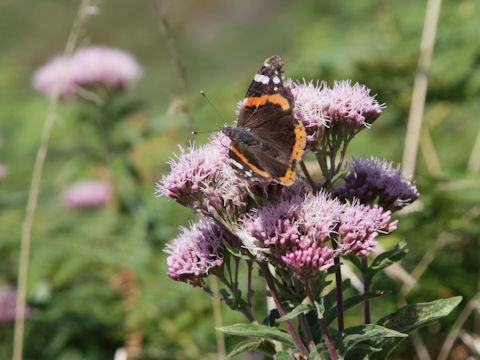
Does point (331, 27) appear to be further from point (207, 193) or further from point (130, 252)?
point (207, 193)

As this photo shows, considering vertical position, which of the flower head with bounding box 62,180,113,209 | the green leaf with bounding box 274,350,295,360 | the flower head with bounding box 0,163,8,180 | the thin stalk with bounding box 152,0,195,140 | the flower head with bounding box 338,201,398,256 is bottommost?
the green leaf with bounding box 274,350,295,360

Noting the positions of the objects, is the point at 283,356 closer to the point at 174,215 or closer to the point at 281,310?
the point at 281,310

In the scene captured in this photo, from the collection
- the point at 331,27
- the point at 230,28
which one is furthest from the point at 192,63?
the point at 331,27

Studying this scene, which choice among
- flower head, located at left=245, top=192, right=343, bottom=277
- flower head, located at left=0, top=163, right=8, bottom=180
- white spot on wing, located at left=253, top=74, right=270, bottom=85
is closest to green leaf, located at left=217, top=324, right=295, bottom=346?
flower head, located at left=245, top=192, right=343, bottom=277

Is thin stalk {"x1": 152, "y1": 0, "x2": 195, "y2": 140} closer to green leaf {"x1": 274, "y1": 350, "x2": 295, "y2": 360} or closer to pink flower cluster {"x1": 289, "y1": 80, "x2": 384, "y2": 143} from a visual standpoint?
pink flower cluster {"x1": 289, "y1": 80, "x2": 384, "y2": 143}

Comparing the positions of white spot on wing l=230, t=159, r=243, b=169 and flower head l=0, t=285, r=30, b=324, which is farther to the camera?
flower head l=0, t=285, r=30, b=324
